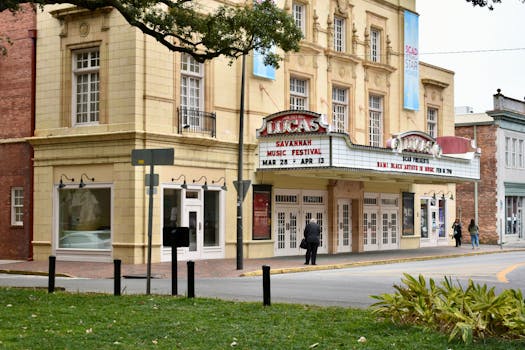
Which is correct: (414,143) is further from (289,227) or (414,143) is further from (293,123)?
(293,123)

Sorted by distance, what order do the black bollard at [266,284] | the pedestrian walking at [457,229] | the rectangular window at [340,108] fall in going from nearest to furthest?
the black bollard at [266,284] < the rectangular window at [340,108] < the pedestrian walking at [457,229]

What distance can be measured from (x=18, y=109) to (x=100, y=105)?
4137mm

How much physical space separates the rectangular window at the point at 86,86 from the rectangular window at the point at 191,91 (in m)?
2.97

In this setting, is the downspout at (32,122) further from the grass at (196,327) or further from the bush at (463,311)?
the bush at (463,311)

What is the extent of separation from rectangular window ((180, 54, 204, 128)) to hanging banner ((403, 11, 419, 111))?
14.1m

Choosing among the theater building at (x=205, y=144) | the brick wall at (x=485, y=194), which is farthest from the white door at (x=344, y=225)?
the brick wall at (x=485, y=194)

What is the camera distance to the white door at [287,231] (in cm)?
3306

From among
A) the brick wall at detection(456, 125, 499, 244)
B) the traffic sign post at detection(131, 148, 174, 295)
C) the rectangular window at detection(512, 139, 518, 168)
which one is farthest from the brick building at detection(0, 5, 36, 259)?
the rectangular window at detection(512, 139, 518, 168)

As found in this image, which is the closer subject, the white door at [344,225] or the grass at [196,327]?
the grass at [196,327]

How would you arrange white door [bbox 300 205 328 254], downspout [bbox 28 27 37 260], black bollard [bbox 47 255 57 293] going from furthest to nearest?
white door [bbox 300 205 328 254] < downspout [bbox 28 27 37 260] < black bollard [bbox 47 255 57 293]

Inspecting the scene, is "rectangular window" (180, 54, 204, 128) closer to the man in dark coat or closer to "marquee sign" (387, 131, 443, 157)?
the man in dark coat

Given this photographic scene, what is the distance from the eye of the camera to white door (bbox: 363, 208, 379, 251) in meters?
38.0

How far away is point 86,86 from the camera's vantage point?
94.7ft

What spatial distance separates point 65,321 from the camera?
11.5m
